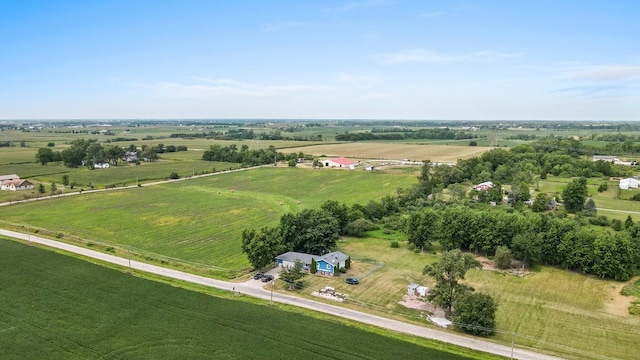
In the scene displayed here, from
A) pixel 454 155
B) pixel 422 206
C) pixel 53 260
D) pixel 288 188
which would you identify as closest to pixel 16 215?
pixel 53 260

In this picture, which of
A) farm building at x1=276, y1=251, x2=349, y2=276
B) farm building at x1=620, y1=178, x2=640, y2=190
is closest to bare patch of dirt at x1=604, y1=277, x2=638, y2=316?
farm building at x1=276, y1=251, x2=349, y2=276

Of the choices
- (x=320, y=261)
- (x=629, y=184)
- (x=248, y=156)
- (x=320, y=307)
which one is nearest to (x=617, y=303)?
(x=320, y=307)

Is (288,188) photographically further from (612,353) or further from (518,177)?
(612,353)

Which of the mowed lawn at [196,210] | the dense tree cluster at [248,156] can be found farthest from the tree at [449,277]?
the dense tree cluster at [248,156]

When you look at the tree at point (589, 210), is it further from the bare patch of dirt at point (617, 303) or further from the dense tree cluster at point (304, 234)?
the dense tree cluster at point (304, 234)

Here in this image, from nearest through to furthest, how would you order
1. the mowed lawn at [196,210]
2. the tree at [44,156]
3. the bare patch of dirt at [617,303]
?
1. the bare patch of dirt at [617,303]
2. the mowed lawn at [196,210]
3. the tree at [44,156]

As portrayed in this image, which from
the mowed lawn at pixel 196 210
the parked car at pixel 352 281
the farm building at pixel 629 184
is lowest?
the parked car at pixel 352 281
